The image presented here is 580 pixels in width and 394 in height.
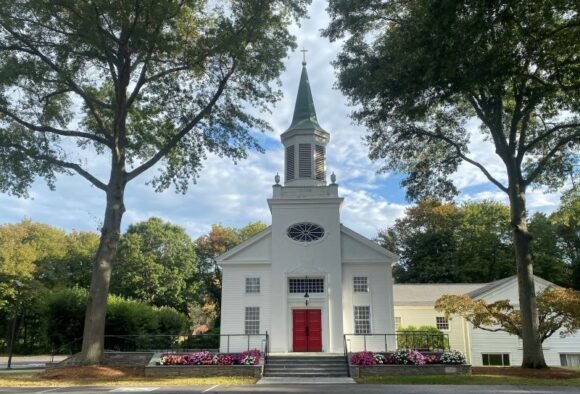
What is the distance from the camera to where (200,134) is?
22734 millimetres

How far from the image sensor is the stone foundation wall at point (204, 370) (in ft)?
58.1

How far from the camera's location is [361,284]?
24.3 m

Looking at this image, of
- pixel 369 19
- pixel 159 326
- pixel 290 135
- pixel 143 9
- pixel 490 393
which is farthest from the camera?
pixel 159 326

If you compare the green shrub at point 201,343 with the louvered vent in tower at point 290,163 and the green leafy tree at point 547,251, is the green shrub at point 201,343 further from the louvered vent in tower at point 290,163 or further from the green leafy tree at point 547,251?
the green leafy tree at point 547,251

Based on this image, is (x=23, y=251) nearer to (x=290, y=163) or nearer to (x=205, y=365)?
(x=290, y=163)

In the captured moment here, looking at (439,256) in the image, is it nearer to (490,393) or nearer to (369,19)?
(369,19)

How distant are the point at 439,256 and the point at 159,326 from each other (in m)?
27.3

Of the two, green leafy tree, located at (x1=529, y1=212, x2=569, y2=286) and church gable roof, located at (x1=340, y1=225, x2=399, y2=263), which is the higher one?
green leafy tree, located at (x1=529, y1=212, x2=569, y2=286)

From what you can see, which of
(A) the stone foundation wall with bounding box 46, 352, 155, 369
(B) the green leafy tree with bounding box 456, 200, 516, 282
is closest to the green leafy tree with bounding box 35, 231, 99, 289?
(A) the stone foundation wall with bounding box 46, 352, 155, 369

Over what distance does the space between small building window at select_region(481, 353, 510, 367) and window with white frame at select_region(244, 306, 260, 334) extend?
13.6 meters

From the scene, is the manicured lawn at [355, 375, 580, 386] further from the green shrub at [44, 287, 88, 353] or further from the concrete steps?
the green shrub at [44, 287, 88, 353]

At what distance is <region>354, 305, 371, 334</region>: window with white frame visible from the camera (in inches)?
928

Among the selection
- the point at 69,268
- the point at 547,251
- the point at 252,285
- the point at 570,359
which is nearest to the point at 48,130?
the point at 252,285

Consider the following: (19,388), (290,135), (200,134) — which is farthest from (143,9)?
(19,388)
